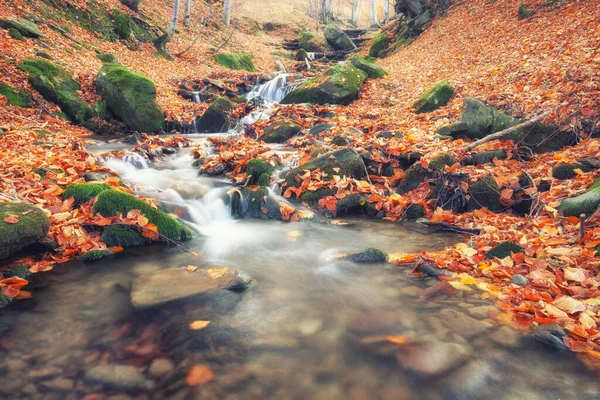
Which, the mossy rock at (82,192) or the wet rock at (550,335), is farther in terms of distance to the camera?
the mossy rock at (82,192)

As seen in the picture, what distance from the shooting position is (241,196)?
6.28 meters

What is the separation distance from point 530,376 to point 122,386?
8.92 ft

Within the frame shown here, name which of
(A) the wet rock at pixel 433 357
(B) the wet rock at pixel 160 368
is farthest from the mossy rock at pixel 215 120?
(A) the wet rock at pixel 433 357

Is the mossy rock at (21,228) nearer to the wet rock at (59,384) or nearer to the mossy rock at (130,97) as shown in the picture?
the wet rock at (59,384)

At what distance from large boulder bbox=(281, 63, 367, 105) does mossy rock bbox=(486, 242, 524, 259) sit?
933 centimetres

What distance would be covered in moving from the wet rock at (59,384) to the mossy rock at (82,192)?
2785mm

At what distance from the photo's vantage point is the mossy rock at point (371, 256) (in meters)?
4.29

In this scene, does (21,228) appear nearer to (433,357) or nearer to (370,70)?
(433,357)

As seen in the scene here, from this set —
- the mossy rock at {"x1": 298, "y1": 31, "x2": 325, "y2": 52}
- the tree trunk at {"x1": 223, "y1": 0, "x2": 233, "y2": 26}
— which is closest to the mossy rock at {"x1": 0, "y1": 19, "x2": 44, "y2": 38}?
the tree trunk at {"x1": 223, "y1": 0, "x2": 233, "y2": 26}

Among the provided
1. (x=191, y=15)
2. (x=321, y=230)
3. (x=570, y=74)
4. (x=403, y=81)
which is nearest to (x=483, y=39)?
(x=403, y=81)

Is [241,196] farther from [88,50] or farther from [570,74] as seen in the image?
[88,50]

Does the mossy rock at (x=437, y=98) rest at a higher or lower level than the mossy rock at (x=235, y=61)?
lower

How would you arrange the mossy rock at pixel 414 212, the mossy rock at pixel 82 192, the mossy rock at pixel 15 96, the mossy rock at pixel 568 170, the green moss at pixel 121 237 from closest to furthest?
the green moss at pixel 121 237 → the mossy rock at pixel 82 192 → the mossy rock at pixel 568 170 → the mossy rock at pixel 414 212 → the mossy rock at pixel 15 96

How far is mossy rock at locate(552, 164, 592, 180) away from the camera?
16.8 feet
